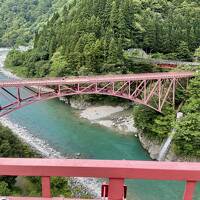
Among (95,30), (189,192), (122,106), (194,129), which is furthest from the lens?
(95,30)

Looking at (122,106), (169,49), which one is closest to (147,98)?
(122,106)

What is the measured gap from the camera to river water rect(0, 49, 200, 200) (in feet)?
63.0

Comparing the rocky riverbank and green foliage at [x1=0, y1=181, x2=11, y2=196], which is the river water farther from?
green foliage at [x1=0, y1=181, x2=11, y2=196]

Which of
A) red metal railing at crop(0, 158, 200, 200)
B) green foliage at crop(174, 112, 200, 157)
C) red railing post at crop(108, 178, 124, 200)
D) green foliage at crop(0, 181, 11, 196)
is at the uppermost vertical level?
red metal railing at crop(0, 158, 200, 200)

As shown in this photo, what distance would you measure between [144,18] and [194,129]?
22899mm

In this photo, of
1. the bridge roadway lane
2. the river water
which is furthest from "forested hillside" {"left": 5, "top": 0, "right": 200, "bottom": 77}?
the bridge roadway lane

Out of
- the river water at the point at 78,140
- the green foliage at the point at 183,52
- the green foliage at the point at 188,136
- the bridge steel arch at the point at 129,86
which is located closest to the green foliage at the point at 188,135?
the green foliage at the point at 188,136

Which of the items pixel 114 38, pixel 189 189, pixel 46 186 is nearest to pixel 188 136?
pixel 114 38

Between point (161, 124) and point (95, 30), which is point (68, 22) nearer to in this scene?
point (95, 30)

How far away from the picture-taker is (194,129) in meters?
22.0

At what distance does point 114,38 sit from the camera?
37469 millimetres

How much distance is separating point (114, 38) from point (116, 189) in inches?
1404

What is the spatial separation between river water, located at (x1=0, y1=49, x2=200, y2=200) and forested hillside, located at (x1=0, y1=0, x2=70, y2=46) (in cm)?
4543

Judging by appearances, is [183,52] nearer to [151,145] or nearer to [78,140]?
[151,145]
